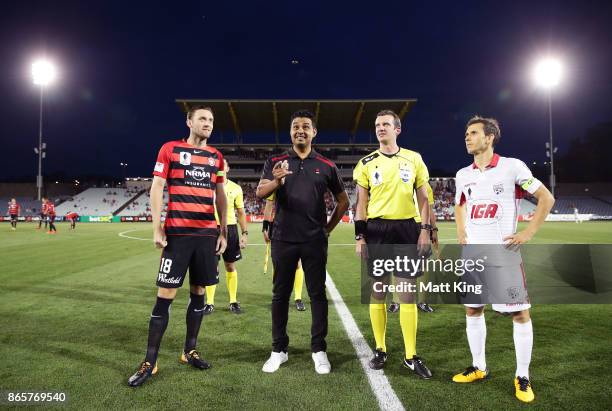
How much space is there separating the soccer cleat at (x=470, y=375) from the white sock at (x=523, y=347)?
12.2 inches

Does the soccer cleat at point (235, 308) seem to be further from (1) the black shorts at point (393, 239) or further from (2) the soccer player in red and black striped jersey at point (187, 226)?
(1) the black shorts at point (393, 239)

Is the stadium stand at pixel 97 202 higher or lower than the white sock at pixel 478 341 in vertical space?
higher

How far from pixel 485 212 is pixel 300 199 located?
1.69 meters

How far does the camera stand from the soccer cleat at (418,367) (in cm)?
323

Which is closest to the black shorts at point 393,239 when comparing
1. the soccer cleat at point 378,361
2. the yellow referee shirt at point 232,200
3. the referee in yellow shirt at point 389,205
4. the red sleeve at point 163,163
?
the referee in yellow shirt at point 389,205

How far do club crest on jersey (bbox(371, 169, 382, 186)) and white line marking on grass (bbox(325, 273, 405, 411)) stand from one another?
180 centimetres

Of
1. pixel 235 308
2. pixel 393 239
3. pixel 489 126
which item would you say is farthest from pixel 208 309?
pixel 489 126

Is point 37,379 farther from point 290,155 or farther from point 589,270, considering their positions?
point 589,270

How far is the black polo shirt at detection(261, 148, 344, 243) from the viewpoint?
140 inches

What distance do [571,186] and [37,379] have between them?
241 feet

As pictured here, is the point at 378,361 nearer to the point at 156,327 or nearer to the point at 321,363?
the point at 321,363

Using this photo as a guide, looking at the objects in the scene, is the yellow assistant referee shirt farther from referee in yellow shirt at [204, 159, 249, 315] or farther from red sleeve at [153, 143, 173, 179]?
referee in yellow shirt at [204, 159, 249, 315]

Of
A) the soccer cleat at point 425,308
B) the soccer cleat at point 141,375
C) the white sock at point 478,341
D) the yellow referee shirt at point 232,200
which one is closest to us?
the soccer cleat at point 141,375

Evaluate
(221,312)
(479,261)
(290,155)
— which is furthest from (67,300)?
(479,261)
